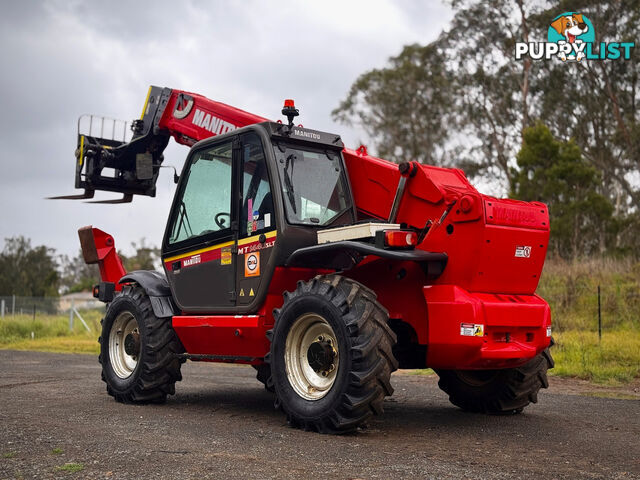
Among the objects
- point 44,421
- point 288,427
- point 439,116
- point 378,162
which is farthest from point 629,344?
point 439,116

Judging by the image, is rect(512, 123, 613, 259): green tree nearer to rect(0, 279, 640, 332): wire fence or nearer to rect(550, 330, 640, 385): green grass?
rect(0, 279, 640, 332): wire fence

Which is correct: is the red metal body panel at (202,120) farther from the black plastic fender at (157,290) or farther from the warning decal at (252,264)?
the warning decal at (252,264)

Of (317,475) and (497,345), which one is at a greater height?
(497,345)

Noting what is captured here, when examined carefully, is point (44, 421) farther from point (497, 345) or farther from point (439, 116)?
point (439, 116)

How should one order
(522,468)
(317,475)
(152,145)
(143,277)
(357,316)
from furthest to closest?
1. (152,145)
2. (143,277)
3. (357,316)
4. (522,468)
5. (317,475)

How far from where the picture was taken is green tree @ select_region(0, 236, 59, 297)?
6388 centimetres

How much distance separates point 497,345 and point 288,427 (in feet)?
6.11

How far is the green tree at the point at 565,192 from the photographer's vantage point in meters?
25.9

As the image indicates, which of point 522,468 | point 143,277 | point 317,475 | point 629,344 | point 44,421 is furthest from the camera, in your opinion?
point 629,344

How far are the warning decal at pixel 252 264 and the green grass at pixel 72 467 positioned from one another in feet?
9.27

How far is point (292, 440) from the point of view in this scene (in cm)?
589

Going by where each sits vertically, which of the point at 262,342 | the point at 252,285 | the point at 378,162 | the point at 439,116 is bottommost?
the point at 262,342

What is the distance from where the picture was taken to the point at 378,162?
7.51m

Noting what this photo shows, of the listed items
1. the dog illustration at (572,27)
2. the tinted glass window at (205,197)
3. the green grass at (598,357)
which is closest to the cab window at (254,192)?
the tinted glass window at (205,197)
